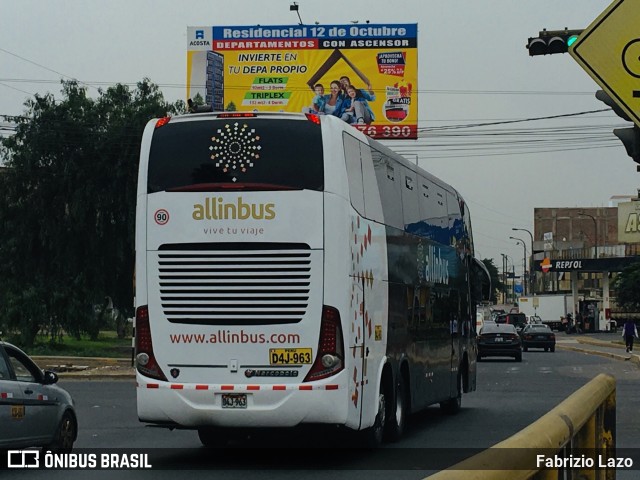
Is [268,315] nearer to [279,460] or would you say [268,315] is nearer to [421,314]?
[279,460]

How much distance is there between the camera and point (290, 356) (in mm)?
13719

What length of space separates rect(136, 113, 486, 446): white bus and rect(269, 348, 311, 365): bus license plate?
0.01m

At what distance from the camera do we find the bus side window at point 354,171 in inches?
569

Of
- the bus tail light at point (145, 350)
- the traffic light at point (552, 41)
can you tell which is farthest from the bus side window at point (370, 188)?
the traffic light at point (552, 41)

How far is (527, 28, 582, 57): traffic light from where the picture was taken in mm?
19203

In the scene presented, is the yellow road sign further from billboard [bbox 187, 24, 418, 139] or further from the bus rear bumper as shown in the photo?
billboard [bbox 187, 24, 418, 139]

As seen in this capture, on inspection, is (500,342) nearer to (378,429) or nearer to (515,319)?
(378,429)

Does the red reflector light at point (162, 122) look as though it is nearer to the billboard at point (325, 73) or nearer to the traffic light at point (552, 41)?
the traffic light at point (552, 41)

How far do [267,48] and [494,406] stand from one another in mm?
31201

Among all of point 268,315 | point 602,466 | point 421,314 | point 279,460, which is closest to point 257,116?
point 268,315

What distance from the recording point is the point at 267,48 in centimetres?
5194

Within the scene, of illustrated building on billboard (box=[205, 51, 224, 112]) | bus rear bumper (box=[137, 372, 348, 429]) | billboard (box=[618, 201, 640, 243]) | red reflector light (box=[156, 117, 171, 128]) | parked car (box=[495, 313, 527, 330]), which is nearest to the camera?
bus rear bumper (box=[137, 372, 348, 429])

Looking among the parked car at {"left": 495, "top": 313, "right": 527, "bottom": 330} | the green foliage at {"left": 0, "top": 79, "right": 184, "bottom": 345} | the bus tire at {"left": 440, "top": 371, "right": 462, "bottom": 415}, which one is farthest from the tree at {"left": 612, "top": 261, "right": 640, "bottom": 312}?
the bus tire at {"left": 440, "top": 371, "right": 462, "bottom": 415}

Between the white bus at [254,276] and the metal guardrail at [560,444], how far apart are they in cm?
512
